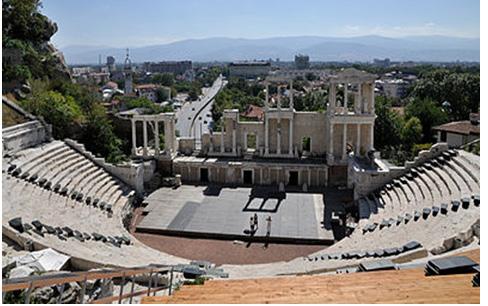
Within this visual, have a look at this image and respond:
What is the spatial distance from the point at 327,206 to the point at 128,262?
1317 centimetres

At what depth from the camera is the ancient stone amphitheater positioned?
48.3ft

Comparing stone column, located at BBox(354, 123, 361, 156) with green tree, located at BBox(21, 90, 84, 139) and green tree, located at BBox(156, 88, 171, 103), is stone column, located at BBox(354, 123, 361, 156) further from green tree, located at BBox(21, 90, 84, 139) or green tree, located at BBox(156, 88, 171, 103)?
green tree, located at BBox(156, 88, 171, 103)

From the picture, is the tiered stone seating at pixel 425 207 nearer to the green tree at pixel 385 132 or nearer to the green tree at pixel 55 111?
the green tree at pixel 385 132

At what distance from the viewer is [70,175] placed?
23.1 m

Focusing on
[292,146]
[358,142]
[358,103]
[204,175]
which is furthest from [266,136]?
[358,103]

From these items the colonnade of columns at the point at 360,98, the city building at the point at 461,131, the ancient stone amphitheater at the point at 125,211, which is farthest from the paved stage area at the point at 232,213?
the city building at the point at 461,131

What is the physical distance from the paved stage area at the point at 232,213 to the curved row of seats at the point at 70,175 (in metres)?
1.99

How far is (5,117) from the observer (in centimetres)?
2506

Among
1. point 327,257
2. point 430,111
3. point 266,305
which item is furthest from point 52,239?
point 430,111

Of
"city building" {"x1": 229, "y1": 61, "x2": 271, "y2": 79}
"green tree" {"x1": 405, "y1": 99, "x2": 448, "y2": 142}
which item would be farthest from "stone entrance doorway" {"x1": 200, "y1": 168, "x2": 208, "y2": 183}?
"city building" {"x1": 229, "y1": 61, "x2": 271, "y2": 79}

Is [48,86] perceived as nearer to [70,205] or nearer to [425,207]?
[70,205]

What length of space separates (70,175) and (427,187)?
671 inches

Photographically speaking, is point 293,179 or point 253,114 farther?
point 253,114

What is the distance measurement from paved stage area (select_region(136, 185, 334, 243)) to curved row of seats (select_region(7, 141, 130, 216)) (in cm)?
199
